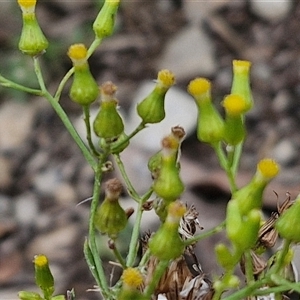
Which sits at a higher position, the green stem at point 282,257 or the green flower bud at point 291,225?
the green flower bud at point 291,225

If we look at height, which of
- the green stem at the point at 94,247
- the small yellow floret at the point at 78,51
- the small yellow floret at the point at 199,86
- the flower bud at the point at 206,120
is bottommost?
the green stem at the point at 94,247

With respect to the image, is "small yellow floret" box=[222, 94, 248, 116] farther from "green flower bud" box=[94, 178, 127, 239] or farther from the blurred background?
the blurred background

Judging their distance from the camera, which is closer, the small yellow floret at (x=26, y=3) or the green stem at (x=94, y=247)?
the green stem at (x=94, y=247)

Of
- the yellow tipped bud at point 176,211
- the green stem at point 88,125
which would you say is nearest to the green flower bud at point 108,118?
the green stem at point 88,125

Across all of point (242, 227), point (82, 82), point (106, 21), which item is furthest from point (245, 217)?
point (106, 21)

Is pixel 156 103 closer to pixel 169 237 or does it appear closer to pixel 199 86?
pixel 199 86

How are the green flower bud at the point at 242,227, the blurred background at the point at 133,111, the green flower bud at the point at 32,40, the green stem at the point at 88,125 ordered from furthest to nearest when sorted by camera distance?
the blurred background at the point at 133,111
the green flower bud at the point at 32,40
the green stem at the point at 88,125
the green flower bud at the point at 242,227

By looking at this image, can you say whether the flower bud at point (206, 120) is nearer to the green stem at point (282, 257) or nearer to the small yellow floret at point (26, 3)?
the green stem at point (282, 257)

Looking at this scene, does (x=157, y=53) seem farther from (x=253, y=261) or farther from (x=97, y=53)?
(x=253, y=261)
